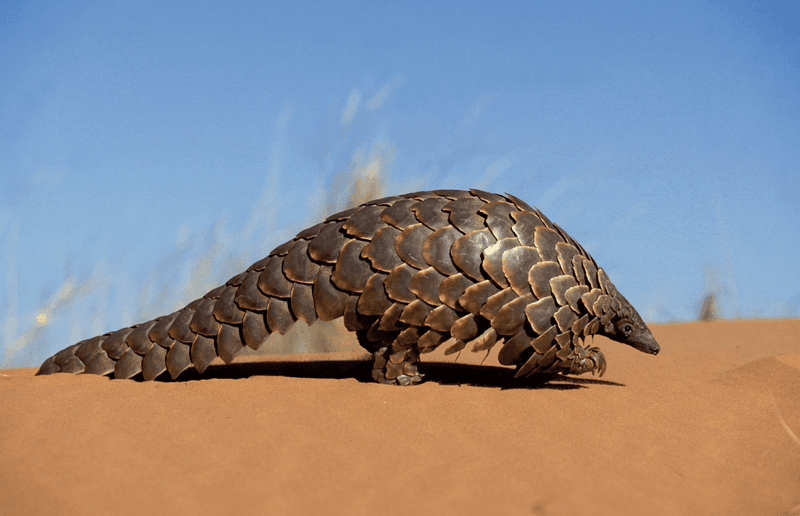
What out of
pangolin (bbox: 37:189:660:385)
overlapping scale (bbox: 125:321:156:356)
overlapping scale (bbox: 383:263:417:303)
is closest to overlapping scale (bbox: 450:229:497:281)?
pangolin (bbox: 37:189:660:385)

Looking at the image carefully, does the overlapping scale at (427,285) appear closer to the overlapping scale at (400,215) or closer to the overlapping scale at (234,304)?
the overlapping scale at (400,215)

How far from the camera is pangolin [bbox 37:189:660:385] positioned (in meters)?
5.31

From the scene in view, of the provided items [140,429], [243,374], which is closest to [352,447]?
[140,429]

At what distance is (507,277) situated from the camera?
Answer: 532 cm

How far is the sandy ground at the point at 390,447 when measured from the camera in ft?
11.4

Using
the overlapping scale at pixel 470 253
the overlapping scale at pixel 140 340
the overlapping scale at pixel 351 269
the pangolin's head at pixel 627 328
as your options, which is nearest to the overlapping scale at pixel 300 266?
the overlapping scale at pixel 351 269

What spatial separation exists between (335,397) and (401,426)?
2.78ft

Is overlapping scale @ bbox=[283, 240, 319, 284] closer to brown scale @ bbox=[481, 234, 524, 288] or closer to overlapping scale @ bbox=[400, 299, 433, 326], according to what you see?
overlapping scale @ bbox=[400, 299, 433, 326]

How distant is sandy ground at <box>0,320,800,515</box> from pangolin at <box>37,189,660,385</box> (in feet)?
1.07

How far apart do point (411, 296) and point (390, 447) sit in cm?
156

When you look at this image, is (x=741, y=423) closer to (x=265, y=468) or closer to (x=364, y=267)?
(x=364, y=267)

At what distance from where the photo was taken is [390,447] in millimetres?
4016

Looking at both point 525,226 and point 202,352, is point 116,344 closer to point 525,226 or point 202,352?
point 202,352

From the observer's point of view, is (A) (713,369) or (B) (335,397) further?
(A) (713,369)
